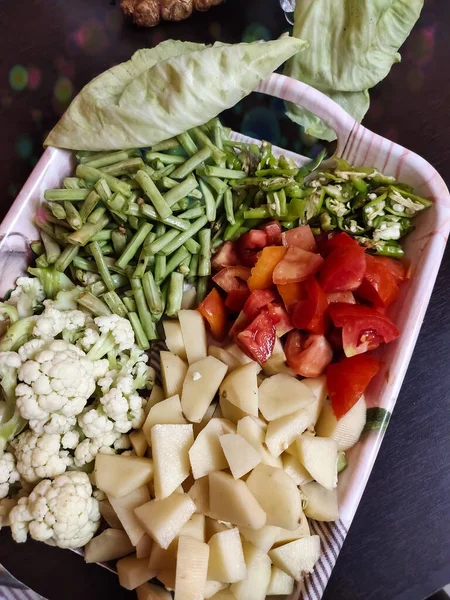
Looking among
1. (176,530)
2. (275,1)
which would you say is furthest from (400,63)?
(176,530)

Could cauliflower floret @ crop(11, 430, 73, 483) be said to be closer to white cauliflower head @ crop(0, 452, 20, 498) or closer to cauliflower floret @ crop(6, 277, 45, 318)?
white cauliflower head @ crop(0, 452, 20, 498)

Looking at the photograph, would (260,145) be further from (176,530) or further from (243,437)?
(176,530)

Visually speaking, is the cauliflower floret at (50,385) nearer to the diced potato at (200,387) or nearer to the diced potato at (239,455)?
the diced potato at (200,387)

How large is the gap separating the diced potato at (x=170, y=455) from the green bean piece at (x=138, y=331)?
0.32 m

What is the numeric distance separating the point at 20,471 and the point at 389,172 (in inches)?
57.9

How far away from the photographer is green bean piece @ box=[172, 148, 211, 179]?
1.61 m

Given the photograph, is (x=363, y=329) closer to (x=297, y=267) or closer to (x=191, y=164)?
(x=297, y=267)

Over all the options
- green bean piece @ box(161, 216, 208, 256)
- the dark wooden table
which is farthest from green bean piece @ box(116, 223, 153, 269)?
the dark wooden table

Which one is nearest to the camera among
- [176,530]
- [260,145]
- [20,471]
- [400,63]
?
[176,530]

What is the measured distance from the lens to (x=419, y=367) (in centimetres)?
170

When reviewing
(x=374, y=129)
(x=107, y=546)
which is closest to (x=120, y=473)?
(x=107, y=546)

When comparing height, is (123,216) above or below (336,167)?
below

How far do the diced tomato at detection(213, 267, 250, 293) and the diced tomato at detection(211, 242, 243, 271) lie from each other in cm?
4

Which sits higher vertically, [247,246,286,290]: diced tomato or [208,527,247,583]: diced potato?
[247,246,286,290]: diced tomato
